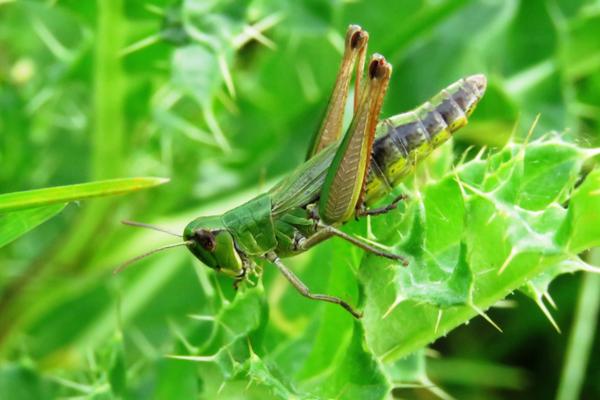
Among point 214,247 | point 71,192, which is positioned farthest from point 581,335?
point 71,192

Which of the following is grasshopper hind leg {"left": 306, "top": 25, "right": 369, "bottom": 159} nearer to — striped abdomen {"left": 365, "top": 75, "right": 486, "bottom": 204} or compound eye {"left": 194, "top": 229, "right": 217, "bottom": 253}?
striped abdomen {"left": 365, "top": 75, "right": 486, "bottom": 204}

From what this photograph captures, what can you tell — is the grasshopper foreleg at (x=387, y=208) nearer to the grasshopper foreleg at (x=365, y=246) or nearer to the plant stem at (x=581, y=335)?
the grasshopper foreleg at (x=365, y=246)

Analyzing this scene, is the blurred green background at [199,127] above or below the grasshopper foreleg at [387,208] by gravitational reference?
above

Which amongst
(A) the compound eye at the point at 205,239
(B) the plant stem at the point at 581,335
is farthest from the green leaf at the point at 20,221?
(B) the plant stem at the point at 581,335

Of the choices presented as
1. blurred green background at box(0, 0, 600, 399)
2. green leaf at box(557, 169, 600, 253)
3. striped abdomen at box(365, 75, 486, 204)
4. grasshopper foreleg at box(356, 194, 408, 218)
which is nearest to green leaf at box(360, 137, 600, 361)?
green leaf at box(557, 169, 600, 253)

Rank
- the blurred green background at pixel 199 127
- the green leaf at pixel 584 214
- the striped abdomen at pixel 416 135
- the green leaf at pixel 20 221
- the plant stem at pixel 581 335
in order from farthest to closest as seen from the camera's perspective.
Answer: the plant stem at pixel 581 335
the blurred green background at pixel 199 127
the striped abdomen at pixel 416 135
the green leaf at pixel 20 221
the green leaf at pixel 584 214

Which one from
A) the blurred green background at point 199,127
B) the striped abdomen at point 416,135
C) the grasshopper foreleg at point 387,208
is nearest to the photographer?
the grasshopper foreleg at point 387,208

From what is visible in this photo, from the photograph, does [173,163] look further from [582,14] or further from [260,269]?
[582,14]

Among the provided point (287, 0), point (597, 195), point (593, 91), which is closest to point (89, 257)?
point (287, 0)
